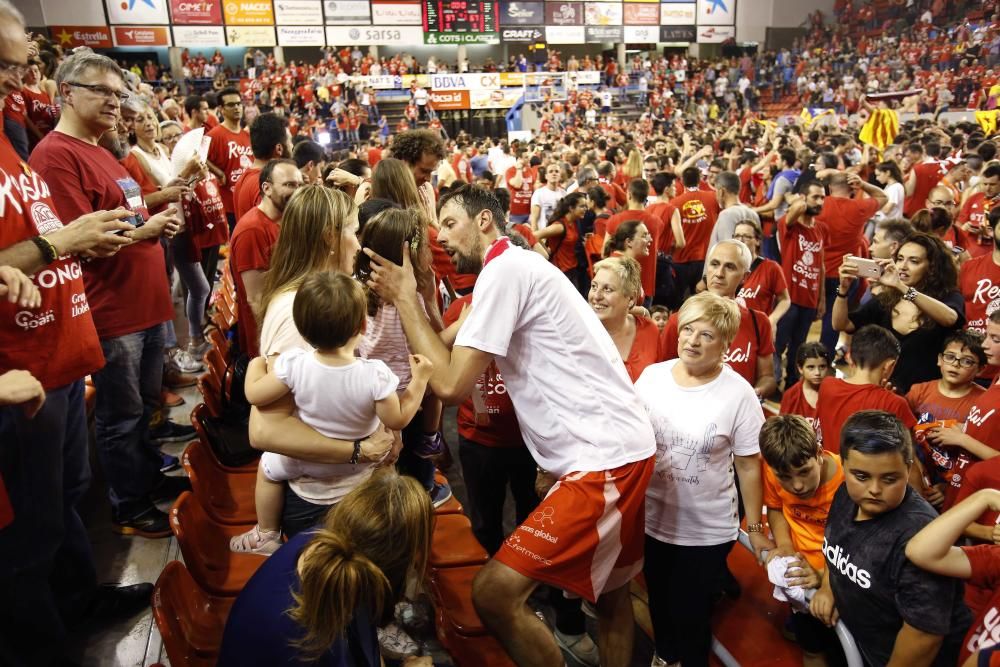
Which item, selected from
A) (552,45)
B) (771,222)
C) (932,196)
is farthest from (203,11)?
(932,196)

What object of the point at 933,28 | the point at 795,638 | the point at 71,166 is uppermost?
the point at 933,28

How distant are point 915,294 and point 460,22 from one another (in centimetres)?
2630

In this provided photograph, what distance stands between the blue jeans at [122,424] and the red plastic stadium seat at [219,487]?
290 mm

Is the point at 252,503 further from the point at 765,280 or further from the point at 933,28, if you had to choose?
the point at 933,28

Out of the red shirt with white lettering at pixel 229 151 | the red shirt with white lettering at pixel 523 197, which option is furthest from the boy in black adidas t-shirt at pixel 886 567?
the red shirt with white lettering at pixel 523 197

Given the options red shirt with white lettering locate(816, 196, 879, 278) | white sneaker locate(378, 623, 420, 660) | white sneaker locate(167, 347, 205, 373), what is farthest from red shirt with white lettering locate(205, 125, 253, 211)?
red shirt with white lettering locate(816, 196, 879, 278)

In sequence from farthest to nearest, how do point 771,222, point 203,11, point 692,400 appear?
point 203,11 < point 771,222 < point 692,400

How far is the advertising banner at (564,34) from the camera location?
2806 centimetres

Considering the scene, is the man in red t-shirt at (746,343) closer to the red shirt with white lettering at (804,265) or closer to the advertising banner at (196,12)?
the red shirt with white lettering at (804,265)

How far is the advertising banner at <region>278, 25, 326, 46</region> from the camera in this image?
24406 millimetres

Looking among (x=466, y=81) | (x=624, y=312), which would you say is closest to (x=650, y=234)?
(x=624, y=312)

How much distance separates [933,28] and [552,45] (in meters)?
14.7

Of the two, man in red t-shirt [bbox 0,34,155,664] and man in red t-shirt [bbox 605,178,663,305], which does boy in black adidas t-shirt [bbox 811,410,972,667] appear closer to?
man in red t-shirt [bbox 0,34,155,664]

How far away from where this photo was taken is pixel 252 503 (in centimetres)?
309
